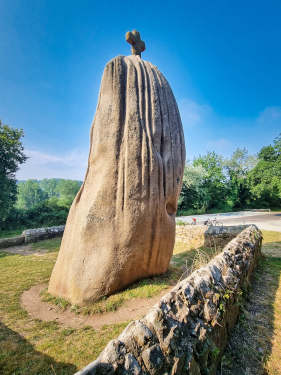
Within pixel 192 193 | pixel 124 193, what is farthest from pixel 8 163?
pixel 192 193

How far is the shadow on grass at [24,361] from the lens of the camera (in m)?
2.56

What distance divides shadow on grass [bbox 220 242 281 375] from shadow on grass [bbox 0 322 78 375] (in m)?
2.21

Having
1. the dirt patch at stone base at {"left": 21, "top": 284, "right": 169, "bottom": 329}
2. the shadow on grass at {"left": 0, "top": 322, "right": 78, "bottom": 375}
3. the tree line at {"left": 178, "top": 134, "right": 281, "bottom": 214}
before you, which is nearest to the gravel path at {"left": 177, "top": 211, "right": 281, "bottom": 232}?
the tree line at {"left": 178, "top": 134, "right": 281, "bottom": 214}

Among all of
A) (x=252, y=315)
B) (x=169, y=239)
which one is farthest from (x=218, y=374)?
(x=169, y=239)

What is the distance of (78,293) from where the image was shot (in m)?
4.27

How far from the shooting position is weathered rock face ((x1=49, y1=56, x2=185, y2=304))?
14.6 ft

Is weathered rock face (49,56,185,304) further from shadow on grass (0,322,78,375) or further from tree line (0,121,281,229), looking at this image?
tree line (0,121,281,229)

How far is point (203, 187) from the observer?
101ft

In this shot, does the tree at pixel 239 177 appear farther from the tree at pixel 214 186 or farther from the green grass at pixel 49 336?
the green grass at pixel 49 336

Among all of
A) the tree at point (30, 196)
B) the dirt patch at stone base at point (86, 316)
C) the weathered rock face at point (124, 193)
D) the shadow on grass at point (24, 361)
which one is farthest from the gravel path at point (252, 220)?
the tree at point (30, 196)

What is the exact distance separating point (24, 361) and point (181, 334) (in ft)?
7.84

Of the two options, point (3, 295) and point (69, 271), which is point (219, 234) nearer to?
point (69, 271)

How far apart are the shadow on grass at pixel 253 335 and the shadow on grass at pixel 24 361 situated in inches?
87.0

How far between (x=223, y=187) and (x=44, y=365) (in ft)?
110
